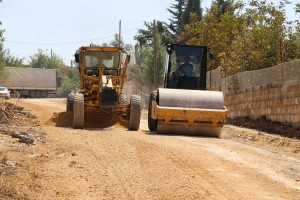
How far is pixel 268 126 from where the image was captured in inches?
814

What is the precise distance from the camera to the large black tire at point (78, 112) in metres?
16.8

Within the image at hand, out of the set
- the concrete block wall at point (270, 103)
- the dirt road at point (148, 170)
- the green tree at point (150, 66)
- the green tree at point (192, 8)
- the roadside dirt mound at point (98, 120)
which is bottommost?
the dirt road at point (148, 170)

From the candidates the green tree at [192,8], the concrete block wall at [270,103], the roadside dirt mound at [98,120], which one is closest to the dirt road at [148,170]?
the roadside dirt mound at [98,120]

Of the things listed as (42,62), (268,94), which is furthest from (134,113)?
(42,62)

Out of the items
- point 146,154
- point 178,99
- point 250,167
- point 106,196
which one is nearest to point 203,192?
point 106,196

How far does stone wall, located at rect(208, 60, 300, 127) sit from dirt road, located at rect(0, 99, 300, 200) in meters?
4.88

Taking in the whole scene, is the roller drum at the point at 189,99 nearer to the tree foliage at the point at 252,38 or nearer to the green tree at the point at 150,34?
the tree foliage at the point at 252,38

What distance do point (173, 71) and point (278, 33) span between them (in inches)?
446

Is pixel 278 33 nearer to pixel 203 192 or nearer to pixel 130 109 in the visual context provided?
pixel 130 109

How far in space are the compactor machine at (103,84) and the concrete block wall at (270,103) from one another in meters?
5.30

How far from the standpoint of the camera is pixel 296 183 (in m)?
8.75

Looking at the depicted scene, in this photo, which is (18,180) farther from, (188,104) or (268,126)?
(268,126)

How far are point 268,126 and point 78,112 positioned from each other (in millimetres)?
7851

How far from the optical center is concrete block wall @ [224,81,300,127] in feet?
59.8
